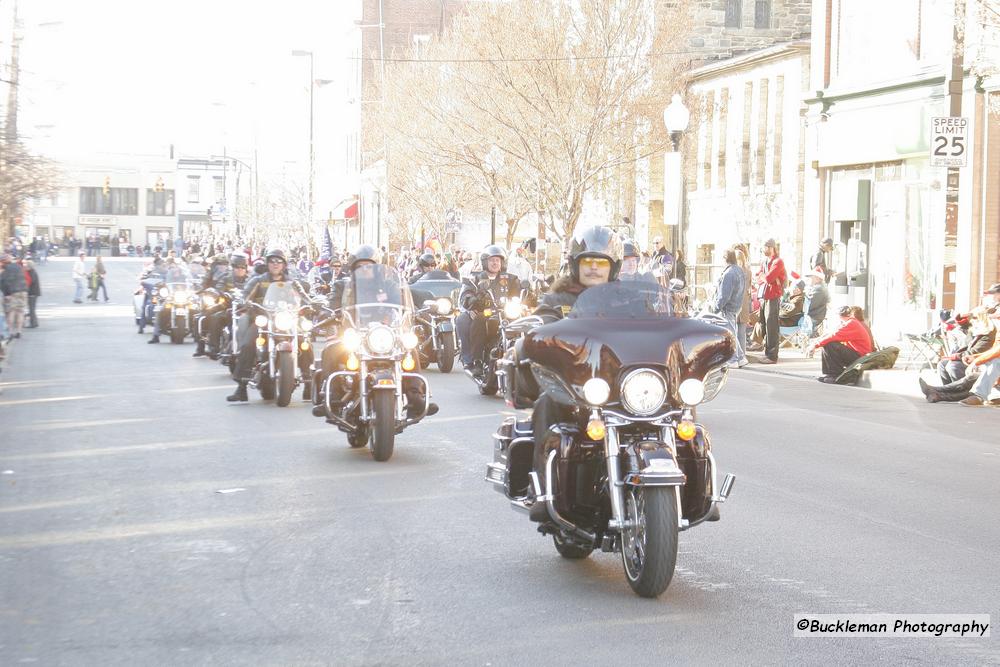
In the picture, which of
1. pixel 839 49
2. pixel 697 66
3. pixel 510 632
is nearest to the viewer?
pixel 510 632

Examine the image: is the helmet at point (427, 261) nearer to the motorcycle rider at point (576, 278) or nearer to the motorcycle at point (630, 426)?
the motorcycle rider at point (576, 278)

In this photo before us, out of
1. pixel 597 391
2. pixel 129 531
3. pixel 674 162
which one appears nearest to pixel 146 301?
pixel 674 162

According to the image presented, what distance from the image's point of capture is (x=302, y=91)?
108688 millimetres

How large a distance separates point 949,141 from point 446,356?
24.6ft

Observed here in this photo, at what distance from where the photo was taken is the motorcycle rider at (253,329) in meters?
16.9

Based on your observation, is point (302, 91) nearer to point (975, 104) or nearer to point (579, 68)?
point (579, 68)

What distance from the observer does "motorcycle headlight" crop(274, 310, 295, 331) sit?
651 inches

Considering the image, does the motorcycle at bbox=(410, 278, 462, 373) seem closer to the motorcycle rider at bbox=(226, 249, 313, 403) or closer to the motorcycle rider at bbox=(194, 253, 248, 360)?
the motorcycle rider at bbox=(194, 253, 248, 360)

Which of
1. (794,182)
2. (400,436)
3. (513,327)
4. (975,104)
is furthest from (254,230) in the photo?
(513,327)

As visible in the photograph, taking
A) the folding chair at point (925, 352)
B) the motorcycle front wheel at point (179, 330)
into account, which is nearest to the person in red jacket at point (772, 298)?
the folding chair at point (925, 352)

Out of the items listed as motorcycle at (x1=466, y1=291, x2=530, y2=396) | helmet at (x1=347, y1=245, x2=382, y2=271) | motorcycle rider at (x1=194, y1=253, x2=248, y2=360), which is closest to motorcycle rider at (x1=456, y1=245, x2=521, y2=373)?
motorcycle at (x1=466, y1=291, x2=530, y2=396)

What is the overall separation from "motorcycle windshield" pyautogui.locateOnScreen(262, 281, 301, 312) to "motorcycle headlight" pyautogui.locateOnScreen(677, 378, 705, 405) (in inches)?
406

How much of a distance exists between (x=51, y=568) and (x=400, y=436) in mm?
6067

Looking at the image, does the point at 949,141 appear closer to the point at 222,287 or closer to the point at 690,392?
the point at 222,287
